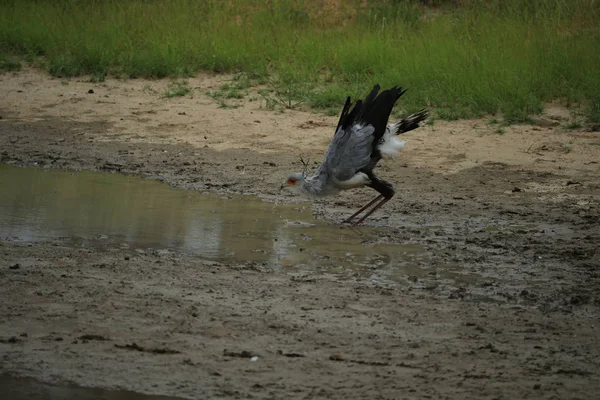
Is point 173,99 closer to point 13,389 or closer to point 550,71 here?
point 550,71

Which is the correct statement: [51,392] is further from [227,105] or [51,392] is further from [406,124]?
[227,105]

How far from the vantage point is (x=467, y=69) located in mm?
11922

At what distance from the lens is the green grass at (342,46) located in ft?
38.2

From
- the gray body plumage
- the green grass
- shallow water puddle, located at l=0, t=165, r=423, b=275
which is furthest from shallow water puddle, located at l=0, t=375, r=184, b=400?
the green grass

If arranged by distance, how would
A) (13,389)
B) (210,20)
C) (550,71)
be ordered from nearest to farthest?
1. (13,389)
2. (550,71)
3. (210,20)

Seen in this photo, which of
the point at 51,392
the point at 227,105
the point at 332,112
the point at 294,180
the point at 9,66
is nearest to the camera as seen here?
the point at 51,392

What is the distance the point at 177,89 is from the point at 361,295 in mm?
7254

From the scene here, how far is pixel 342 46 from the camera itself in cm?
1331

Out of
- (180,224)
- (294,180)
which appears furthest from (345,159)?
(180,224)

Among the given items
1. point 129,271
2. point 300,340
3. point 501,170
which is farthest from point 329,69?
point 300,340

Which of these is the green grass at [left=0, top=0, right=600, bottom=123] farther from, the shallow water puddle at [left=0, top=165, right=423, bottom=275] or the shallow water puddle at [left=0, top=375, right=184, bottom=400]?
the shallow water puddle at [left=0, top=375, right=184, bottom=400]

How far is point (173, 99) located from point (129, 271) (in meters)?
6.37

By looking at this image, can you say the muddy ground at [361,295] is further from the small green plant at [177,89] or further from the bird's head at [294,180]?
the small green plant at [177,89]

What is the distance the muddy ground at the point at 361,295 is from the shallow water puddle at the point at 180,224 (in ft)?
0.91
